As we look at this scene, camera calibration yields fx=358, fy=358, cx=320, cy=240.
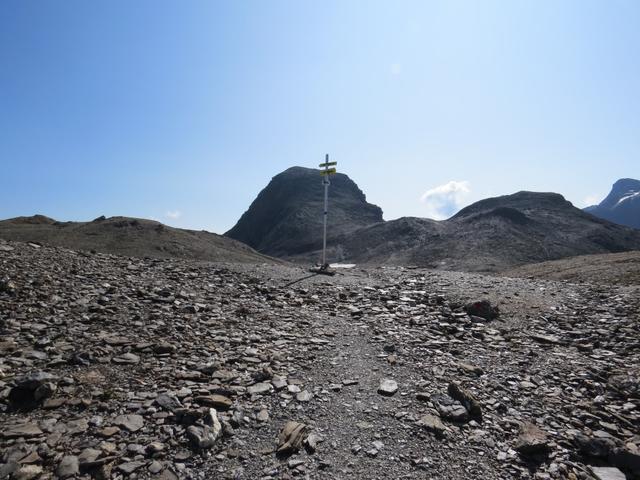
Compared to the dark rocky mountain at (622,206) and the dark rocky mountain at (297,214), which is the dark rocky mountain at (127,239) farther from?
the dark rocky mountain at (622,206)

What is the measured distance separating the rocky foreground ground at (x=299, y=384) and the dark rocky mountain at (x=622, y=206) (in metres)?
180

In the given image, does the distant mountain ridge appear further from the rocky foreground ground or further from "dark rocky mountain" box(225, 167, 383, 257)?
the rocky foreground ground

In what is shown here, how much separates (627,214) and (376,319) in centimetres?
19104

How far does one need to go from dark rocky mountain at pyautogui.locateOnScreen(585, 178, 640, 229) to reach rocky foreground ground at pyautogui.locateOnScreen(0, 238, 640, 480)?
17985 centimetres

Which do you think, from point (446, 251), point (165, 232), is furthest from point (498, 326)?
point (446, 251)

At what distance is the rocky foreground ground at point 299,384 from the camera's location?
14.1 ft

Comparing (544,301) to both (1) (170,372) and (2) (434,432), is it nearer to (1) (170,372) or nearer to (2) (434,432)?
(2) (434,432)

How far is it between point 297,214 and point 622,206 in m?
146

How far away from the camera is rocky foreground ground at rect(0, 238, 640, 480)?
4.30 m

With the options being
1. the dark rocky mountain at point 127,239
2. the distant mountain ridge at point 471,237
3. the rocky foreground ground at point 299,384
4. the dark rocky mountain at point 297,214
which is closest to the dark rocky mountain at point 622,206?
the distant mountain ridge at point 471,237

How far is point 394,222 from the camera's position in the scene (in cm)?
7844

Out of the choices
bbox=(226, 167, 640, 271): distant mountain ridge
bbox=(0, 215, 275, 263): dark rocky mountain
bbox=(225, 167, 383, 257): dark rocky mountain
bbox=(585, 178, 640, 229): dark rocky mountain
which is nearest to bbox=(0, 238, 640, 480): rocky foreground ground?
bbox=(0, 215, 275, 263): dark rocky mountain

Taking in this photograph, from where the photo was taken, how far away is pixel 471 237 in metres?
61.2

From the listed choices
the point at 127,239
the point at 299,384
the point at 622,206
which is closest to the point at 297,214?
the point at 127,239
